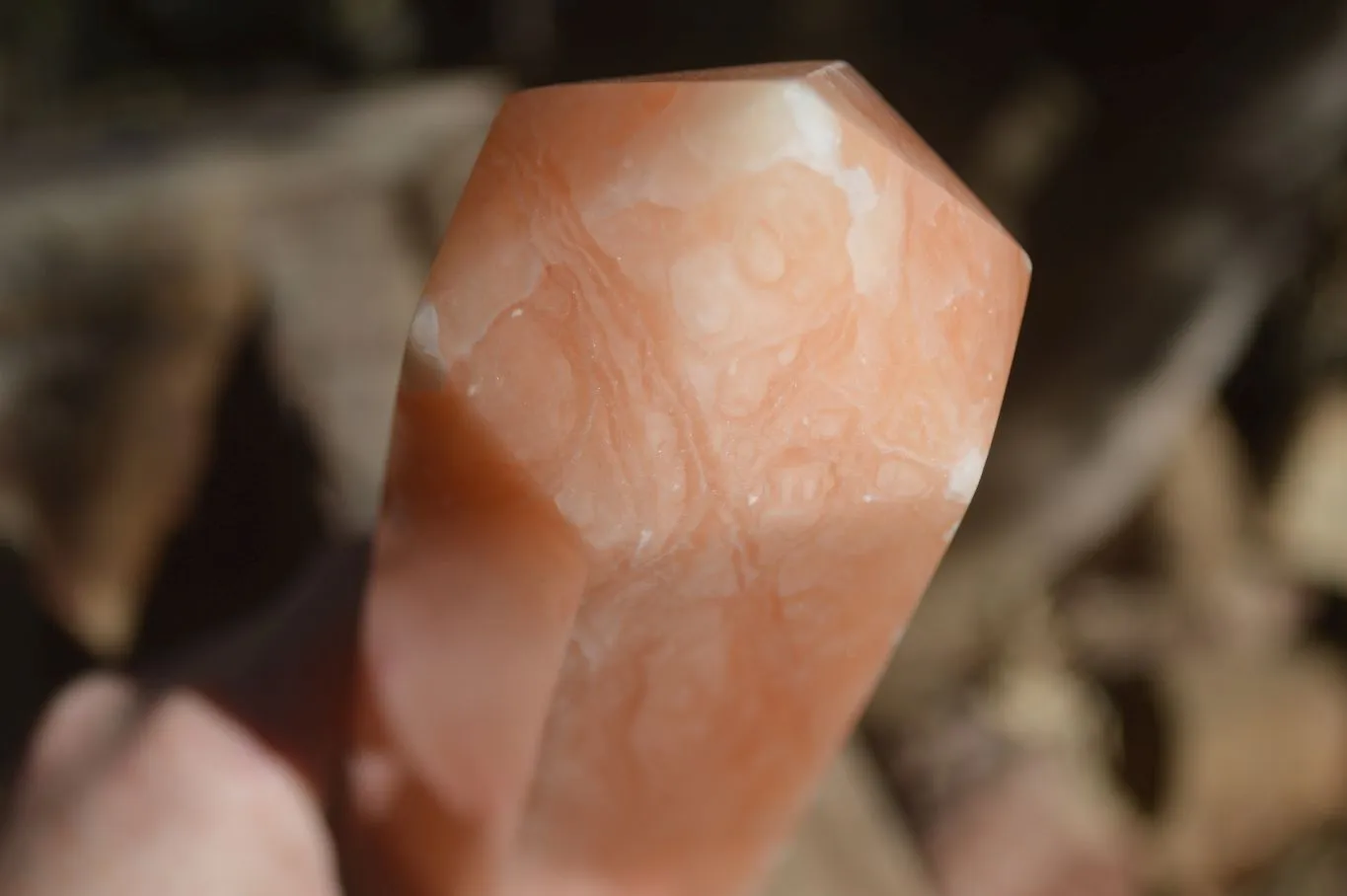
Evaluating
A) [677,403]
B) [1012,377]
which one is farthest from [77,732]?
[1012,377]

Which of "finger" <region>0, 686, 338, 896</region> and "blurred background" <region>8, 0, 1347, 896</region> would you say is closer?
"finger" <region>0, 686, 338, 896</region>

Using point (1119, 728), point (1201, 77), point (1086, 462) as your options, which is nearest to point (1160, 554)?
point (1119, 728)

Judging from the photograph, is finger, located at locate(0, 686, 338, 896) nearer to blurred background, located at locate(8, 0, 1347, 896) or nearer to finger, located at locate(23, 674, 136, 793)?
finger, located at locate(23, 674, 136, 793)

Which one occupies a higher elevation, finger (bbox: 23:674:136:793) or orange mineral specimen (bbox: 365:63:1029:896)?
orange mineral specimen (bbox: 365:63:1029:896)

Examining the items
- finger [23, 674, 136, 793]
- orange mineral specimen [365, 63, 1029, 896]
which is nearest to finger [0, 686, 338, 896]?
finger [23, 674, 136, 793]

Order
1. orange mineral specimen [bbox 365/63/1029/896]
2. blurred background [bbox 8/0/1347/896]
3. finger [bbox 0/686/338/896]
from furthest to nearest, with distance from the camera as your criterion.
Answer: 1. blurred background [bbox 8/0/1347/896]
2. finger [bbox 0/686/338/896]
3. orange mineral specimen [bbox 365/63/1029/896]

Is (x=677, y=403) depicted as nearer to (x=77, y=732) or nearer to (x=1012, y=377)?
(x=77, y=732)
